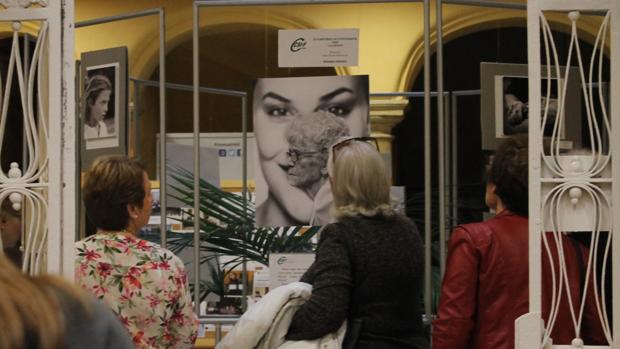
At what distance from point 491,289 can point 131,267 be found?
1.18 meters

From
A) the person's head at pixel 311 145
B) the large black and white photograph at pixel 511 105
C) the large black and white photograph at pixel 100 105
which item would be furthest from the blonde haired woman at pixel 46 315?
the large black and white photograph at pixel 100 105

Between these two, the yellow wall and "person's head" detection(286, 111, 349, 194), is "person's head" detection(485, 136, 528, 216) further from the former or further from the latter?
the yellow wall

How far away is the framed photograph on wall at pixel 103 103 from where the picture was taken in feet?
17.6

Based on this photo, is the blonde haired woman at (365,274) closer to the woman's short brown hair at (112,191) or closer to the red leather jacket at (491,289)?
the red leather jacket at (491,289)

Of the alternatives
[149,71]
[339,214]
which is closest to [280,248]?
[149,71]

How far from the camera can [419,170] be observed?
18.3ft

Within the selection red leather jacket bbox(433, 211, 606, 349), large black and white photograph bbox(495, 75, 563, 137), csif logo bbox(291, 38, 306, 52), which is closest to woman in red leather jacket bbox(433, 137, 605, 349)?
red leather jacket bbox(433, 211, 606, 349)

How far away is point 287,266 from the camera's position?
17.7 ft

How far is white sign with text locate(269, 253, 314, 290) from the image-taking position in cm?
540

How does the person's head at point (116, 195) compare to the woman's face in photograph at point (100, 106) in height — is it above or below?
below

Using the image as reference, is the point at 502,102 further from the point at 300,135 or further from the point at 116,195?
the point at 116,195

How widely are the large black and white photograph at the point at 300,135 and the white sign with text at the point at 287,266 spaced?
15cm

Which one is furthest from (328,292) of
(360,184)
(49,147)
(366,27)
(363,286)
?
(366,27)

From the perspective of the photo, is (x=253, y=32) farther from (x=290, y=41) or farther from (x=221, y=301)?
(x=221, y=301)
